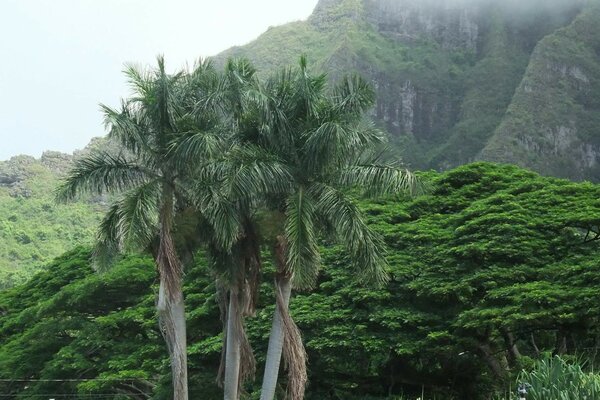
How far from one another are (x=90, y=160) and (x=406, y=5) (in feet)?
423

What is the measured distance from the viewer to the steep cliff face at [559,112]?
96.4 meters

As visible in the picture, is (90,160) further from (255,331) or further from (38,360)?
(38,360)

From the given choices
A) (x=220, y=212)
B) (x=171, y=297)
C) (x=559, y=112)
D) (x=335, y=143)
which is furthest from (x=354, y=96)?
(x=559, y=112)

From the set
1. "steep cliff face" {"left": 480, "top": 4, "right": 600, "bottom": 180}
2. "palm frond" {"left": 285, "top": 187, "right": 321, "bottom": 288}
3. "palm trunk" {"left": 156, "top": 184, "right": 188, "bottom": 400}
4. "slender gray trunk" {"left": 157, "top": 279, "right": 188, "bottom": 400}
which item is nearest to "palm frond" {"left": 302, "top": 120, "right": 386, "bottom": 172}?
"palm frond" {"left": 285, "top": 187, "right": 321, "bottom": 288}

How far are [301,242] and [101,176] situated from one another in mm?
4928

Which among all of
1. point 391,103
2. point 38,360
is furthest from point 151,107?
point 391,103

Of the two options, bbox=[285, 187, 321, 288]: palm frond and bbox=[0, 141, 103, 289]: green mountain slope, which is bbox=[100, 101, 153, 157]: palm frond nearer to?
bbox=[285, 187, 321, 288]: palm frond

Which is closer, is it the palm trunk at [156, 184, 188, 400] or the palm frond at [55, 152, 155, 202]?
the palm trunk at [156, 184, 188, 400]

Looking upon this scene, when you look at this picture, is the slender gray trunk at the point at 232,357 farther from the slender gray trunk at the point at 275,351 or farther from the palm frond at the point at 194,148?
the palm frond at the point at 194,148

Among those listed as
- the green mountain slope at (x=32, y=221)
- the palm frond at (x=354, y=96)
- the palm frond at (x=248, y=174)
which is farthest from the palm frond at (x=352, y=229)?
the green mountain slope at (x=32, y=221)

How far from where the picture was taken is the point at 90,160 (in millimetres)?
17062

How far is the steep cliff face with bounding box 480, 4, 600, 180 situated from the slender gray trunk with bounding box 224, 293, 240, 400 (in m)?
80.5

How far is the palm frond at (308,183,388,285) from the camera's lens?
51.9 feet

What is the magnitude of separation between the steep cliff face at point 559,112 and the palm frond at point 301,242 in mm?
81105
